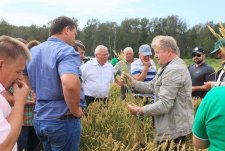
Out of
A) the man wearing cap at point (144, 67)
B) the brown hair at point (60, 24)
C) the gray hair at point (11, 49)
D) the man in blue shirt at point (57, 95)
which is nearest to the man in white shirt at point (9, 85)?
the gray hair at point (11, 49)

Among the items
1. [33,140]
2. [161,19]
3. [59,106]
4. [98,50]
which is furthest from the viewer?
[161,19]

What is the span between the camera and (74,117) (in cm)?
329

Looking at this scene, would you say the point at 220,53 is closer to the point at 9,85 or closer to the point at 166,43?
the point at 166,43

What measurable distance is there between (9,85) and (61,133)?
1.32 metres

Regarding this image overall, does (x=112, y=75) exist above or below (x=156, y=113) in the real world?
below

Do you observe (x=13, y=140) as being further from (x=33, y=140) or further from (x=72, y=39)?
(x=33, y=140)

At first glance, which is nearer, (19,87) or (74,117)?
(19,87)

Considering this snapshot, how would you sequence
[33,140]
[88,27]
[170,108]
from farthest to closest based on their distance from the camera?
[88,27] → [33,140] → [170,108]

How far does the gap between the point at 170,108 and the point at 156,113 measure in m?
0.14

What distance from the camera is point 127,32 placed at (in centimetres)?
5934

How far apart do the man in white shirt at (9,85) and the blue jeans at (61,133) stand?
1.14 metres

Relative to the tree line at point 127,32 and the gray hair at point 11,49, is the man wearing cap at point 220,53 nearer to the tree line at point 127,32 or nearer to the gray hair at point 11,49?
the gray hair at point 11,49

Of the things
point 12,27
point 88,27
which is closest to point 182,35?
point 88,27

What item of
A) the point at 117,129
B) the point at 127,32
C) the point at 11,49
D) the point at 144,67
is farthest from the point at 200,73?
the point at 127,32
